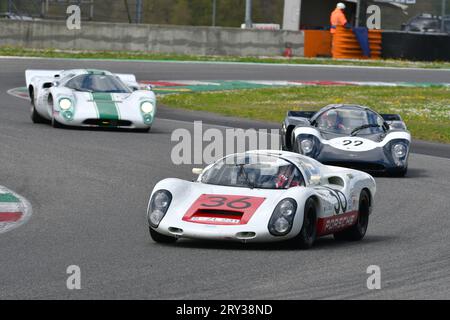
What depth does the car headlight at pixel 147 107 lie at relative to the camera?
20281mm

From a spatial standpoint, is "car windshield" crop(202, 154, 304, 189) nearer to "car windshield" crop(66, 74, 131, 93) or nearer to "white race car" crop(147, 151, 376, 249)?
"white race car" crop(147, 151, 376, 249)

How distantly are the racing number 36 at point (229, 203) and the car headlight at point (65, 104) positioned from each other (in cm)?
1033

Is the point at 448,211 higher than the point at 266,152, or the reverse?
the point at 266,152

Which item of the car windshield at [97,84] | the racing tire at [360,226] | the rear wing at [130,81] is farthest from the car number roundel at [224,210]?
the rear wing at [130,81]

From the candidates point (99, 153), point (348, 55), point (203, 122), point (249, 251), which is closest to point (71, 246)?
point (249, 251)

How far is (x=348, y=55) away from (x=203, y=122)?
1907 centimetres

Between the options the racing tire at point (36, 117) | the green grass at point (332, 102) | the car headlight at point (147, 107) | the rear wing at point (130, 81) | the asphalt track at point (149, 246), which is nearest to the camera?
the asphalt track at point (149, 246)

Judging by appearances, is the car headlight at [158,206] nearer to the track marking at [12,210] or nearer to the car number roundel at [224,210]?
the car number roundel at [224,210]

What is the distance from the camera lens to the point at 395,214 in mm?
12414

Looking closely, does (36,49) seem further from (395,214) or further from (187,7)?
(395,214)

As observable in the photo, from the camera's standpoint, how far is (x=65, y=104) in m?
20.1

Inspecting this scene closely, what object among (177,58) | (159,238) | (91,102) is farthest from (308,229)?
(177,58)

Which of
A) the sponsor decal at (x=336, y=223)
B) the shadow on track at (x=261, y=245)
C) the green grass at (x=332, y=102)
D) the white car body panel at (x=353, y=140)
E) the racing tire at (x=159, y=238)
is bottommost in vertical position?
the green grass at (x=332, y=102)

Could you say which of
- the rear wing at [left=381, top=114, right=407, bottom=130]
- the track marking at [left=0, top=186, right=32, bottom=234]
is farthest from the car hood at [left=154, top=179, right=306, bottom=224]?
the rear wing at [left=381, top=114, right=407, bottom=130]
